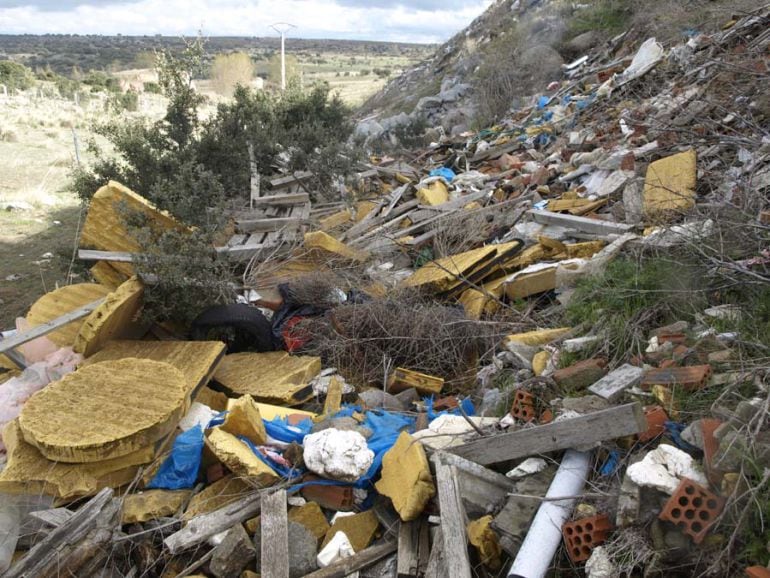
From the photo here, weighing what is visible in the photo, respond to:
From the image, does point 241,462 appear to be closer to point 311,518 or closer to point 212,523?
point 212,523

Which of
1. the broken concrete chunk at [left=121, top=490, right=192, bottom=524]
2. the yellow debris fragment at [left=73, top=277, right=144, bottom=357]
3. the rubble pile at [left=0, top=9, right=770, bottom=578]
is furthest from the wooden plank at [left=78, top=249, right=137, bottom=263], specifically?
the broken concrete chunk at [left=121, top=490, right=192, bottom=524]

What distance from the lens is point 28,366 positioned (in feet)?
15.6

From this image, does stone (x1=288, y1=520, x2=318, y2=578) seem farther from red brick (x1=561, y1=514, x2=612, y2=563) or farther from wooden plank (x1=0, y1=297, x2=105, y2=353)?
wooden plank (x1=0, y1=297, x2=105, y2=353)

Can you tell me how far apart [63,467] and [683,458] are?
3.07 meters

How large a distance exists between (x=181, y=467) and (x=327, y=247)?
3.37m

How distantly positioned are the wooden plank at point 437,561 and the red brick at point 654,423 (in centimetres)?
102

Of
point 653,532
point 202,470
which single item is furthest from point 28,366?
point 653,532

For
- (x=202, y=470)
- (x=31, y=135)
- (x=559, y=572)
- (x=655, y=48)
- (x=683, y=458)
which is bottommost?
(x=31, y=135)

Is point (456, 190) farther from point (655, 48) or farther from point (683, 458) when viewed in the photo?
point (683, 458)

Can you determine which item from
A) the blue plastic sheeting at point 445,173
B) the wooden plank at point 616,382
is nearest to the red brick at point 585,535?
the wooden plank at point 616,382

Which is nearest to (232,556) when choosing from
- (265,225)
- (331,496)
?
(331,496)

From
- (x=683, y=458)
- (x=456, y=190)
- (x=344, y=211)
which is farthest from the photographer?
(x=456, y=190)

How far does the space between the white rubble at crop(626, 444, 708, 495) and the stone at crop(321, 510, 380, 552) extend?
128cm

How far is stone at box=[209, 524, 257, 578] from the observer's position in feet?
9.08
